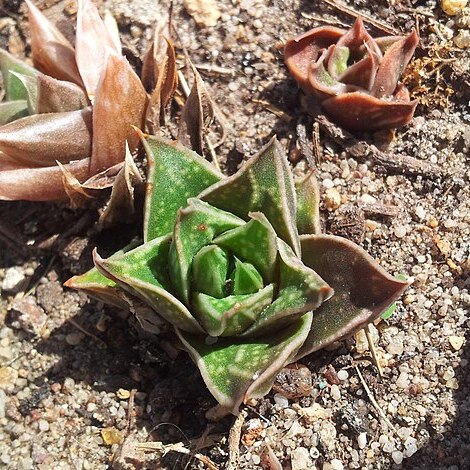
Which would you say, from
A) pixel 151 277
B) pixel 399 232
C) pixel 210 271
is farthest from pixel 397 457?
pixel 151 277

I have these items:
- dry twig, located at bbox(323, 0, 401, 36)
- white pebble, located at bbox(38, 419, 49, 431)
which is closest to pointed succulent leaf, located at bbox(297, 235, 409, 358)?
white pebble, located at bbox(38, 419, 49, 431)

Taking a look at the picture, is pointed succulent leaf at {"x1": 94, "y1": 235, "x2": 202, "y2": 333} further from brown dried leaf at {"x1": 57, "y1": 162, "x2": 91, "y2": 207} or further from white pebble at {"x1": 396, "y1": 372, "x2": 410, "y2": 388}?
white pebble at {"x1": 396, "y1": 372, "x2": 410, "y2": 388}

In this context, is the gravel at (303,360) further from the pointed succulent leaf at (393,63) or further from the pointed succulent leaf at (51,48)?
the pointed succulent leaf at (51,48)

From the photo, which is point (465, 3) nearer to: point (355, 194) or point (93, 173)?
point (355, 194)

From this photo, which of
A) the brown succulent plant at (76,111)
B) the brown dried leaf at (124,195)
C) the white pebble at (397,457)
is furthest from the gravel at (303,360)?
the brown succulent plant at (76,111)

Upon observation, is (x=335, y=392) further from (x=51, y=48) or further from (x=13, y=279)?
(x=51, y=48)
